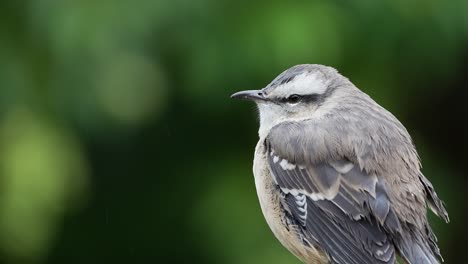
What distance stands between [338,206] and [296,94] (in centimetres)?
67

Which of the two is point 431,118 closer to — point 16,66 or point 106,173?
point 106,173

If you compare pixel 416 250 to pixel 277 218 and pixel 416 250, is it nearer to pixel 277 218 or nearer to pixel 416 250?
pixel 416 250

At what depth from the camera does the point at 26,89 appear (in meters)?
7.32

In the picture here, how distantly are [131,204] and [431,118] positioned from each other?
2.21m

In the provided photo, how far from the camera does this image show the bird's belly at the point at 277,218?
5.50 meters

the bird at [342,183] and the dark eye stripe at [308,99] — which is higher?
the dark eye stripe at [308,99]

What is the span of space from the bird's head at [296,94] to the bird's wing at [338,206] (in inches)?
9.6

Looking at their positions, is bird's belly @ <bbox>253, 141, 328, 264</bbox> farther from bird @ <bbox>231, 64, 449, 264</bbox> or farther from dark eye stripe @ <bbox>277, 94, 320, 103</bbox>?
dark eye stripe @ <bbox>277, 94, 320, 103</bbox>

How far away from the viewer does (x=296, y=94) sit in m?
5.83

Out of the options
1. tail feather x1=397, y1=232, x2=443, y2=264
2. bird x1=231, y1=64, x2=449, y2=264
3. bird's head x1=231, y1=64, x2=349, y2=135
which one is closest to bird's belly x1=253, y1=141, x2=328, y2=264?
bird x1=231, y1=64, x2=449, y2=264

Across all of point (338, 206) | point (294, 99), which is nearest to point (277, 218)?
point (338, 206)

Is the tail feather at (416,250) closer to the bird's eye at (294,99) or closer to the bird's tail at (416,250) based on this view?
the bird's tail at (416,250)

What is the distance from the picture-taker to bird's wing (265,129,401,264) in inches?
209

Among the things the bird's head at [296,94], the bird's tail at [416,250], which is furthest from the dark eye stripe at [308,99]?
A: the bird's tail at [416,250]
